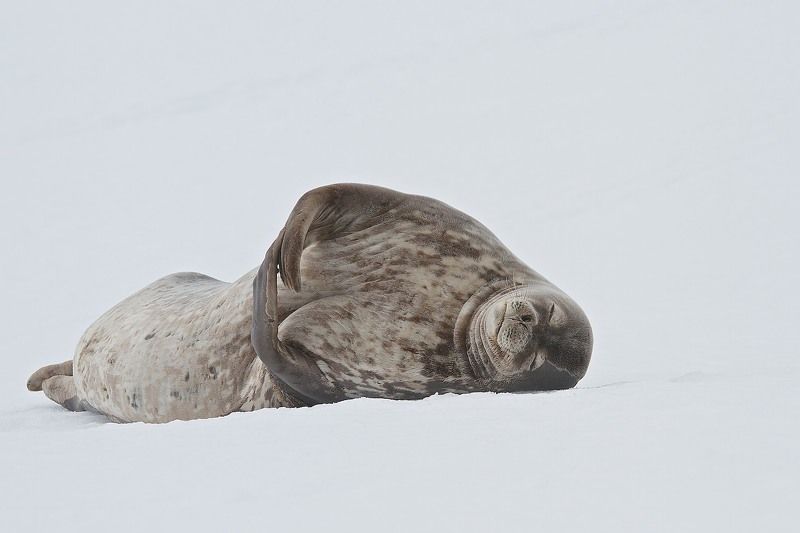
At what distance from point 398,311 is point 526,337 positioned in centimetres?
40

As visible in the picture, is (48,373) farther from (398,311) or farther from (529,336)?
(529,336)

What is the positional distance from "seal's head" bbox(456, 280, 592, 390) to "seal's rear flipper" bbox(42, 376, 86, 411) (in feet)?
6.42

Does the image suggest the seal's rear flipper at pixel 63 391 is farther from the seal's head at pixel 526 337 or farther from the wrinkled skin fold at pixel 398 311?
the seal's head at pixel 526 337

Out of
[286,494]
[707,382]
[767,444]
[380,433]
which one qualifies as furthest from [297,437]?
[707,382]

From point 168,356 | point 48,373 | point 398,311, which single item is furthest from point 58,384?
point 398,311

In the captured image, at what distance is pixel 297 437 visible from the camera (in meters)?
2.27

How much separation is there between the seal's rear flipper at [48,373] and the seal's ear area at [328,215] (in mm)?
2087

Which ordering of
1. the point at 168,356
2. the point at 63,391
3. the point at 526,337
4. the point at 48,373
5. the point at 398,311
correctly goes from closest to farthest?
1. the point at 526,337
2. the point at 398,311
3. the point at 168,356
4. the point at 63,391
5. the point at 48,373

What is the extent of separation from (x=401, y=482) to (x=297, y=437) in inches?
17.0

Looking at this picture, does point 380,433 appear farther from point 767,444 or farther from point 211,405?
point 211,405

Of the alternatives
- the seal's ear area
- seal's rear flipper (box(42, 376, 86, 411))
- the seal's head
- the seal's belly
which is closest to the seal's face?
the seal's head

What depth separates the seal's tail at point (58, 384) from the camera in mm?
4453

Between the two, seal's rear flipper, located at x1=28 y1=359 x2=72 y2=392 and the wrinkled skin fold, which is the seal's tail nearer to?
seal's rear flipper, located at x1=28 y1=359 x2=72 y2=392

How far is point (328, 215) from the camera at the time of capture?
10.8 feet
